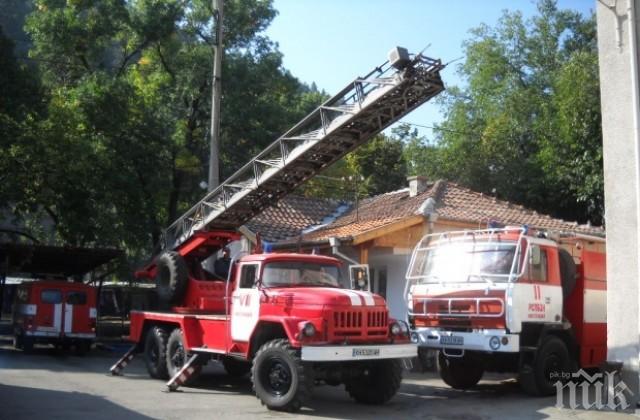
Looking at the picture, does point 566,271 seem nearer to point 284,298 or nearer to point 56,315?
point 284,298

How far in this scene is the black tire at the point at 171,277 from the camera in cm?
1434

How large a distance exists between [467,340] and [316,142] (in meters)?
4.58

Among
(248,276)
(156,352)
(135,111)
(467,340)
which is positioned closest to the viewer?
(467,340)

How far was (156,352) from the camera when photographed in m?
14.2

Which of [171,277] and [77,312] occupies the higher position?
[171,277]

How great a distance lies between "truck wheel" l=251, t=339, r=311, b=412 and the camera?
32.9 ft

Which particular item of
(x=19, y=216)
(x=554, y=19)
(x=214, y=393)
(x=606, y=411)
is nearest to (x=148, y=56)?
(x=19, y=216)

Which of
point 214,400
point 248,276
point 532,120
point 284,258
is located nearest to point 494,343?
point 284,258

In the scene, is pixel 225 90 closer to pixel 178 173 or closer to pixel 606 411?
pixel 178 173

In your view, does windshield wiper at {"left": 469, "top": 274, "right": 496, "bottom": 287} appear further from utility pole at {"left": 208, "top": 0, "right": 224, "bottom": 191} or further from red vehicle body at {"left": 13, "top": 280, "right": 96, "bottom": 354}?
red vehicle body at {"left": 13, "top": 280, "right": 96, "bottom": 354}

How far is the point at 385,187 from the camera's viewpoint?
116ft

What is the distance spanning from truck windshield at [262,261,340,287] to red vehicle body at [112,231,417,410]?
2cm

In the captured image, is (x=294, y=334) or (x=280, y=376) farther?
(x=280, y=376)

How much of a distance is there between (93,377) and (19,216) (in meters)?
9.84
